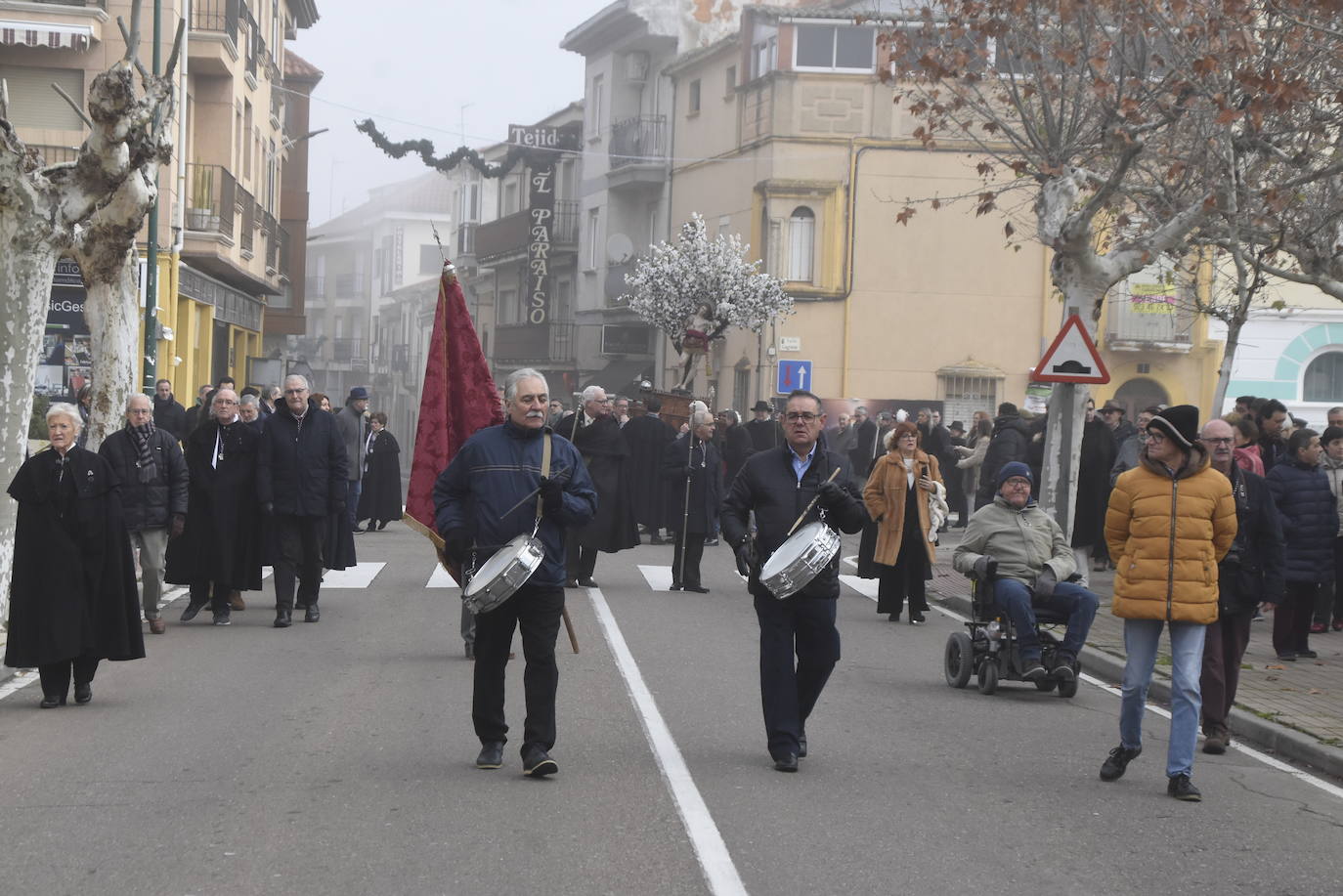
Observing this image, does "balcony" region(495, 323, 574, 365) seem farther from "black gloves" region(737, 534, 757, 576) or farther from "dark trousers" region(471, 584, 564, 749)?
"dark trousers" region(471, 584, 564, 749)

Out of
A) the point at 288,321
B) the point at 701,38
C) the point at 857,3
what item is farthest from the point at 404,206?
the point at 857,3

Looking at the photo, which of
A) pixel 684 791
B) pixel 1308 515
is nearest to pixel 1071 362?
pixel 1308 515

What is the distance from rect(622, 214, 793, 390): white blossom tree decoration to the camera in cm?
3925

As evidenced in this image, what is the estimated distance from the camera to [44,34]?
29.0 m

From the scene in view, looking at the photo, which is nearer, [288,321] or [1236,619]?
[1236,619]

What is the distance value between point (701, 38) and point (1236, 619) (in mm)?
41459

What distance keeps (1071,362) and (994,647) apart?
18.0ft

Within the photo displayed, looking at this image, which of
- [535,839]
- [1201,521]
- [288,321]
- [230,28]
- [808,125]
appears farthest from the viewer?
[288,321]

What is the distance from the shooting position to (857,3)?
40938 mm

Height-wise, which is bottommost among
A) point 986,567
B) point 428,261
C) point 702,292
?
point 986,567

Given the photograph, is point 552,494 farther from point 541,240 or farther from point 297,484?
point 541,240

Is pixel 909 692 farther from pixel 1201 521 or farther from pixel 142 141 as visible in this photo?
pixel 142 141

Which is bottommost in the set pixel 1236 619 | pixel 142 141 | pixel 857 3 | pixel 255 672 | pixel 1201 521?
pixel 255 672

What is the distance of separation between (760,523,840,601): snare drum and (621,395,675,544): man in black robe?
43.5 feet
